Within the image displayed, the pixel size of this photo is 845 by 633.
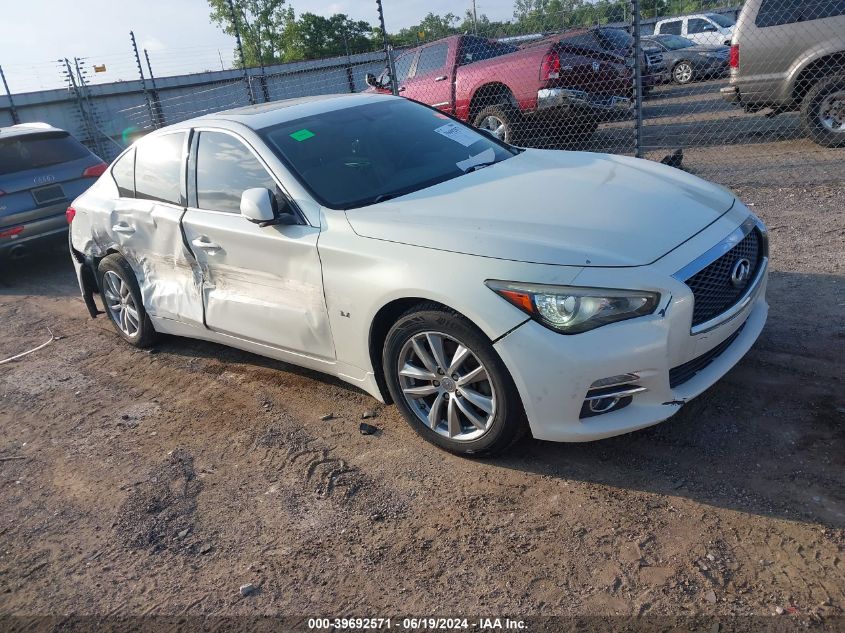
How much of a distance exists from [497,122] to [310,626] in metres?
8.56

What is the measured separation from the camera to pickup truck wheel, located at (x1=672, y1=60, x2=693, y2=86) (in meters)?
17.1

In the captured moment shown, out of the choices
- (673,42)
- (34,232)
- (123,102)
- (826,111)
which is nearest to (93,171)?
(34,232)

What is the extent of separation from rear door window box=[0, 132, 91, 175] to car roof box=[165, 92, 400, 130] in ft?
13.8

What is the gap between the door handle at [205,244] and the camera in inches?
165

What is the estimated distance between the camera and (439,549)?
283 centimetres

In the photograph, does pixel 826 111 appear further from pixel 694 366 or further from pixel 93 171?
pixel 93 171

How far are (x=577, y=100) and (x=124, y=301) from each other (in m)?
6.58

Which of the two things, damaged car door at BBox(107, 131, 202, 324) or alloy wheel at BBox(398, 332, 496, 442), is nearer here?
alloy wheel at BBox(398, 332, 496, 442)

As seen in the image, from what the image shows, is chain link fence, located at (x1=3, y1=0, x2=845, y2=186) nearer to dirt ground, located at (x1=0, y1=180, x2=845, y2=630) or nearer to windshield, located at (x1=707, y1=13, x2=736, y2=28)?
dirt ground, located at (x1=0, y1=180, x2=845, y2=630)

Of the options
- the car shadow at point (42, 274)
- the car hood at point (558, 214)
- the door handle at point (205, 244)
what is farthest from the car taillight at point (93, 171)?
the car hood at point (558, 214)

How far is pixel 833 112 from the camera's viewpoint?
807 centimetres

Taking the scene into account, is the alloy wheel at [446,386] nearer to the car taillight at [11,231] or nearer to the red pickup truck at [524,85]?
the car taillight at [11,231]

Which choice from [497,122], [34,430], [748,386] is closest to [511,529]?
[748,386]

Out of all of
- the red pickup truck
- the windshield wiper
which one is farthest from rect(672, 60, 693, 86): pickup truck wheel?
the windshield wiper
